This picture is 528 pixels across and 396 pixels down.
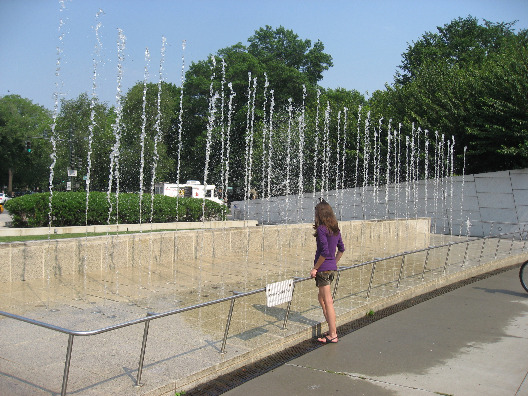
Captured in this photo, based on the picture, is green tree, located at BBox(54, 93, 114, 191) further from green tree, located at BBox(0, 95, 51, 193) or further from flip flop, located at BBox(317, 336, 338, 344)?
flip flop, located at BBox(317, 336, 338, 344)

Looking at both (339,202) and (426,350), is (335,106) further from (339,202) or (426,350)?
(426,350)

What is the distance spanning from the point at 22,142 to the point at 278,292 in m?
57.7

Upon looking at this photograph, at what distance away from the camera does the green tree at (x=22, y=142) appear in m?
56.1

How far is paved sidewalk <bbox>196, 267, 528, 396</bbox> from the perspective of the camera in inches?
194

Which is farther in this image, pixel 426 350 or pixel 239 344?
pixel 426 350

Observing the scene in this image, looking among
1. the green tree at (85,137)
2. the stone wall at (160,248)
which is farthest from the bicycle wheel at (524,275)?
the green tree at (85,137)

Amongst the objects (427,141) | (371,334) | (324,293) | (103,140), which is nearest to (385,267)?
(371,334)

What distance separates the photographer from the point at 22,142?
5731 cm

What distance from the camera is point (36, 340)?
557 cm

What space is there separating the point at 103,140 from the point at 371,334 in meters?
39.4

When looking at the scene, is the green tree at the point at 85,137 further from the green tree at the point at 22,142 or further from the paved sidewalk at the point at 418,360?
the paved sidewalk at the point at 418,360

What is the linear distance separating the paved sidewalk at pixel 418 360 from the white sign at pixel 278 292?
0.67 meters

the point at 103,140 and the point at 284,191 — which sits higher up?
the point at 103,140

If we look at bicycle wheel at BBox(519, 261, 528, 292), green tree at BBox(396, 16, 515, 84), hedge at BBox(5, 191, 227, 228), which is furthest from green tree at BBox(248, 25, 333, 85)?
bicycle wheel at BBox(519, 261, 528, 292)
